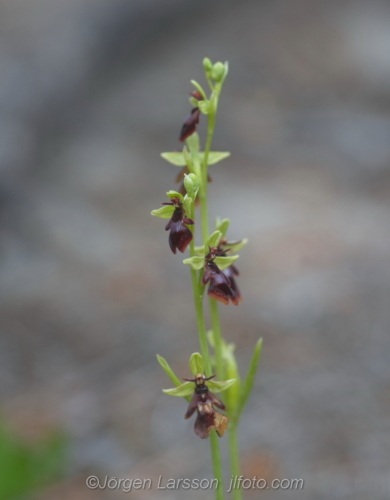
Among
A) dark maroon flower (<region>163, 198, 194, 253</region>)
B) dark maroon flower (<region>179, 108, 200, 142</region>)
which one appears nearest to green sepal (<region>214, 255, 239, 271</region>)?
dark maroon flower (<region>163, 198, 194, 253</region>)

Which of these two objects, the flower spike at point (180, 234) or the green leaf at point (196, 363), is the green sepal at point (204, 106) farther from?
the green leaf at point (196, 363)

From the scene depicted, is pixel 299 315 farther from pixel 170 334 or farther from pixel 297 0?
pixel 297 0

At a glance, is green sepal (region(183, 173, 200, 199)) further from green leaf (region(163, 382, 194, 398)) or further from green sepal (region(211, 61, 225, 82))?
green leaf (region(163, 382, 194, 398))

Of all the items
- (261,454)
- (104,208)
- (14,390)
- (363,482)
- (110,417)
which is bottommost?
(363,482)

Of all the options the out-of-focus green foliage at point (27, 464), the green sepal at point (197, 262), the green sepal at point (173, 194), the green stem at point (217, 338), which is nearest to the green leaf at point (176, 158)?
the green sepal at point (173, 194)

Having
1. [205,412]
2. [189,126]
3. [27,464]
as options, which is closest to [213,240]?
[189,126]

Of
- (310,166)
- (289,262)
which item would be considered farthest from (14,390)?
(310,166)
